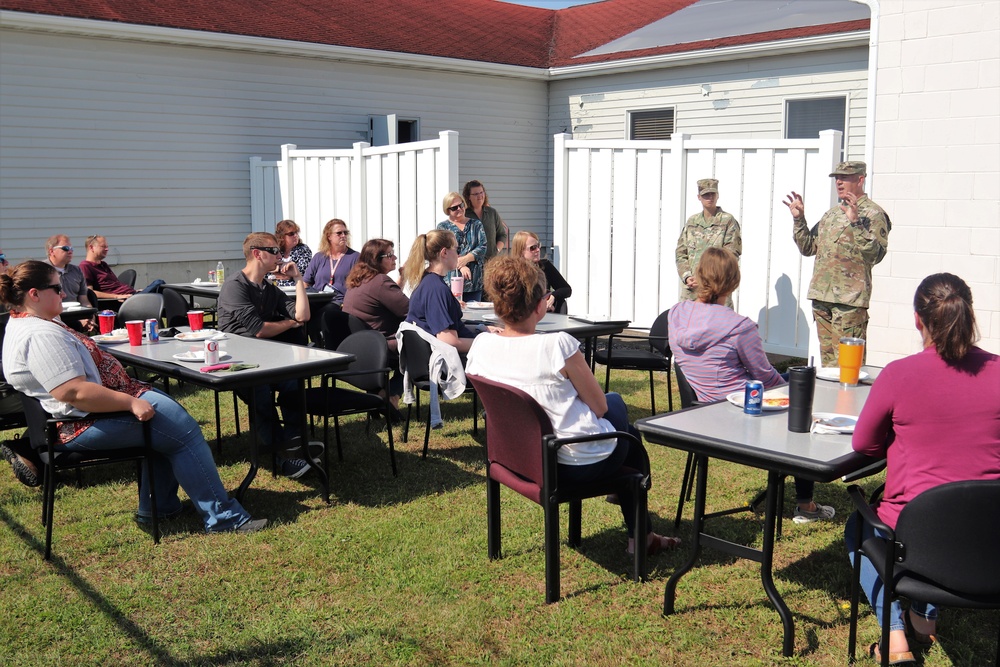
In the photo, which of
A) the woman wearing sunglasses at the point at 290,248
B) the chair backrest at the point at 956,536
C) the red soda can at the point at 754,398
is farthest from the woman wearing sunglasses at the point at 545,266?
the chair backrest at the point at 956,536

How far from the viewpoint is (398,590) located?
12.8 feet

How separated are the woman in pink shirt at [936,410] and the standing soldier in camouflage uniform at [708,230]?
14.5ft

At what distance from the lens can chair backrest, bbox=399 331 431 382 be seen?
19.1 ft

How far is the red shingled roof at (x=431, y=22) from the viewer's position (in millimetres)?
12078

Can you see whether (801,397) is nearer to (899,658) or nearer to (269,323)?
(899,658)

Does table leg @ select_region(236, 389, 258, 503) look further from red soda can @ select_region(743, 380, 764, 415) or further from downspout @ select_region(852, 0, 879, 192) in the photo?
downspout @ select_region(852, 0, 879, 192)

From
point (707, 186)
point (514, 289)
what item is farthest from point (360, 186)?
point (514, 289)

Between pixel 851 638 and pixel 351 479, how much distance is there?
309 cm

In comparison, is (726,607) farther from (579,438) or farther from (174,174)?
(174,174)

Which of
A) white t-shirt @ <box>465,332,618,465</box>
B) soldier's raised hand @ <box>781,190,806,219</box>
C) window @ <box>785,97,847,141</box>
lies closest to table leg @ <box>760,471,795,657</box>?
white t-shirt @ <box>465,332,618,465</box>

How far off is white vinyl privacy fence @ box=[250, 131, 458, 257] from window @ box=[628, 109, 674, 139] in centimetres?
548

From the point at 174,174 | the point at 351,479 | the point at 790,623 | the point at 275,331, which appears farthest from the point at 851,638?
the point at 174,174

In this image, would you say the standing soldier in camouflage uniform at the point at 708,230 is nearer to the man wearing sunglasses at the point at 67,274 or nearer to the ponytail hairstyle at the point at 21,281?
the ponytail hairstyle at the point at 21,281

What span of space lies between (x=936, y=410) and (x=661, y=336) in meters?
3.79
